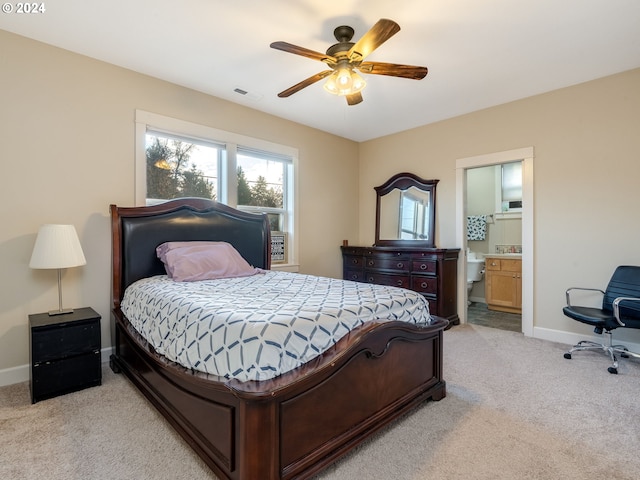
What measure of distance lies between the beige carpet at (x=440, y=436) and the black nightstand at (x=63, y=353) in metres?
0.09

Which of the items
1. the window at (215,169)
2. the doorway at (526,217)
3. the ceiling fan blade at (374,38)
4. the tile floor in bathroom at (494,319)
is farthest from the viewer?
the tile floor in bathroom at (494,319)

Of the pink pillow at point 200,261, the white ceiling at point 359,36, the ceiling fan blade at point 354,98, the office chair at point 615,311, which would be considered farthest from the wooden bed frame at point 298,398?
the white ceiling at point 359,36

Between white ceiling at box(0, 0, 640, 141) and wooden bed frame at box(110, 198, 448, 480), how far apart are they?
218 centimetres

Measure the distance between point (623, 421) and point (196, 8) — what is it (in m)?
3.84

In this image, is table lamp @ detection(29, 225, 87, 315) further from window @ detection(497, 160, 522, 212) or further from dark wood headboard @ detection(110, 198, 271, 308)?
window @ detection(497, 160, 522, 212)

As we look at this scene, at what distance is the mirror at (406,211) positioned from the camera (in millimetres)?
A: 4559

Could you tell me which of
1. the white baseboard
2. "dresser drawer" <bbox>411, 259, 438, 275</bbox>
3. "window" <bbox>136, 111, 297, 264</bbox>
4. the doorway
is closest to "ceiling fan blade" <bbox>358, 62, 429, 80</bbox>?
"window" <bbox>136, 111, 297, 264</bbox>

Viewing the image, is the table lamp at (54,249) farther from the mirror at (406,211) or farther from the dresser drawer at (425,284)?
the mirror at (406,211)

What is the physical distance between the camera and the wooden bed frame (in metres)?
1.29

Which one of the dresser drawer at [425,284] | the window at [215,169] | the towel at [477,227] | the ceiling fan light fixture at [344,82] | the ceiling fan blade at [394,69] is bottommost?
the dresser drawer at [425,284]

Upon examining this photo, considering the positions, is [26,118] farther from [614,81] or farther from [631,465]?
[614,81]

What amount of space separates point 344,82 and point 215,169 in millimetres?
1948

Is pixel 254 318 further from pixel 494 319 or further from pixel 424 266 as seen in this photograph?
pixel 494 319

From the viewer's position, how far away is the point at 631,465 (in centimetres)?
159
